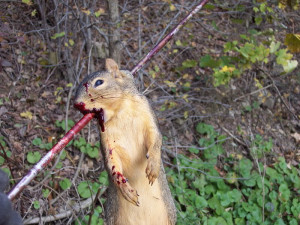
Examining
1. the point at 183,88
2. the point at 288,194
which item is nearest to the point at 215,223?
the point at 288,194

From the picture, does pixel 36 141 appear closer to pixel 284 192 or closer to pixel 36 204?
pixel 36 204

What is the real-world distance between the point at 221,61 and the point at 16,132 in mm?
3167

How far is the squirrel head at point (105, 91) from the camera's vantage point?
1.99 metres

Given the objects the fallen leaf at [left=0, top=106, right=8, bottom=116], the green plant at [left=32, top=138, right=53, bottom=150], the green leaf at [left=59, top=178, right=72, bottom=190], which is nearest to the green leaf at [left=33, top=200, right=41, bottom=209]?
the green leaf at [left=59, top=178, right=72, bottom=190]

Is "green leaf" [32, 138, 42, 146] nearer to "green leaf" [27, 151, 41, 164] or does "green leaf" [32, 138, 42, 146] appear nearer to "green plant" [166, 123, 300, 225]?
"green leaf" [27, 151, 41, 164]

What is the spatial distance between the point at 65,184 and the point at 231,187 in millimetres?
2646

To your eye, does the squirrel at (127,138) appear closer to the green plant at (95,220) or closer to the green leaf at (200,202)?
the green plant at (95,220)

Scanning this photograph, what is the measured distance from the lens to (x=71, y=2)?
555cm

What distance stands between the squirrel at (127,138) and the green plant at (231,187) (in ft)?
8.27

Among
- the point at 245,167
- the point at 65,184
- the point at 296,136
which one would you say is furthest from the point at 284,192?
the point at 65,184

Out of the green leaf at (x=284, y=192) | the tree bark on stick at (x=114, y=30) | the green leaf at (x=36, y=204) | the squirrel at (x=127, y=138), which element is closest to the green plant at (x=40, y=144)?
the green leaf at (x=36, y=204)

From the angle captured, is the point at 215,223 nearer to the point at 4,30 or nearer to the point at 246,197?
the point at 246,197

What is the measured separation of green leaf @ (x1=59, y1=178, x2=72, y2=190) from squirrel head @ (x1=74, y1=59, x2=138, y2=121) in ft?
8.40

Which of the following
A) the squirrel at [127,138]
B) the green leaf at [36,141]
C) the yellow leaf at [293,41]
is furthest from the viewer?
the green leaf at [36,141]
